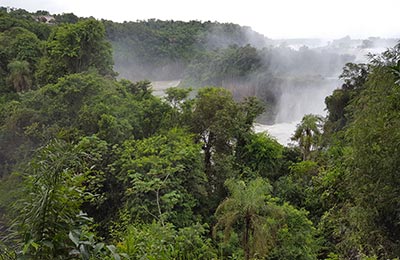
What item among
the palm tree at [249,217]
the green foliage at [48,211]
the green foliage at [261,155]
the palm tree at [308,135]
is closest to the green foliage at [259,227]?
the palm tree at [249,217]

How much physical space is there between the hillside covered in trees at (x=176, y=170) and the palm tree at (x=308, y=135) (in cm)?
5

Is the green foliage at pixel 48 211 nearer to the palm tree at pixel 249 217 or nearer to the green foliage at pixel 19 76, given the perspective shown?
the palm tree at pixel 249 217

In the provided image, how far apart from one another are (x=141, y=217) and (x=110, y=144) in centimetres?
236

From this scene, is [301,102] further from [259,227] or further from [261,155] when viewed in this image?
[259,227]

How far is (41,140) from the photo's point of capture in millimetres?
9469

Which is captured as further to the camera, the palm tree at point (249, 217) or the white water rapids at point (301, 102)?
the white water rapids at point (301, 102)

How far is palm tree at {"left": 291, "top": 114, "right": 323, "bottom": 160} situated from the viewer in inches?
546

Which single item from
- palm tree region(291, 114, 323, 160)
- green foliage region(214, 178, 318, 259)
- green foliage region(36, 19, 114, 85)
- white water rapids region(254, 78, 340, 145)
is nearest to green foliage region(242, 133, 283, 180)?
palm tree region(291, 114, 323, 160)

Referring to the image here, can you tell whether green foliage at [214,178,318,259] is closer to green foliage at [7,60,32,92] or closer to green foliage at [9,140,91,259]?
green foliage at [9,140,91,259]

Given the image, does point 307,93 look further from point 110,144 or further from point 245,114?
point 110,144

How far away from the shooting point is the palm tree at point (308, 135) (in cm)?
1388

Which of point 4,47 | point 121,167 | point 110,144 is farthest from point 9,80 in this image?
point 121,167

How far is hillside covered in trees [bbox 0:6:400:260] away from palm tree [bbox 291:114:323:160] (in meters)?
0.05

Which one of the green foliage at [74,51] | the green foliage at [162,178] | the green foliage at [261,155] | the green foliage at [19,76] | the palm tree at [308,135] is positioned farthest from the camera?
the green foliage at [19,76]
